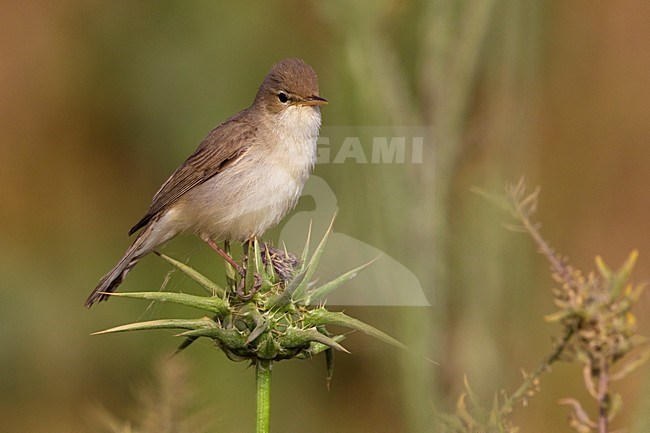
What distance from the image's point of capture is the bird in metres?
4.85

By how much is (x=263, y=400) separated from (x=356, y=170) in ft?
8.81

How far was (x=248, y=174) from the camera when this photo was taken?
4.94 metres

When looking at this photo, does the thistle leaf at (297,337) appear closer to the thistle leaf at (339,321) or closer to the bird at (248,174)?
the thistle leaf at (339,321)

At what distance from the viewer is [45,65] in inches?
301

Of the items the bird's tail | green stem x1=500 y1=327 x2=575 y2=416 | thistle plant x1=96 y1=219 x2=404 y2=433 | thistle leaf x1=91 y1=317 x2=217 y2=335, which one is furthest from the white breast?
green stem x1=500 y1=327 x2=575 y2=416

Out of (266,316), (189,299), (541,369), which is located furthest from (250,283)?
(541,369)

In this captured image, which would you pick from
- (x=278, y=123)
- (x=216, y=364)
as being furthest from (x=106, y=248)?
(x=278, y=123)

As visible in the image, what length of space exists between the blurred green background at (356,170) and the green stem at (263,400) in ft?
4.69

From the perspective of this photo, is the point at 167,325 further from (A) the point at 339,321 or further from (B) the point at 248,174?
(B) the point at 248,174

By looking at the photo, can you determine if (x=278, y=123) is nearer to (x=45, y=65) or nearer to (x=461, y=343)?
(x=461, y=343)

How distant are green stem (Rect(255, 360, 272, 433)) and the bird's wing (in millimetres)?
2105

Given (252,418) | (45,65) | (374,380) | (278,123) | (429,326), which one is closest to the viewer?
(429,326)

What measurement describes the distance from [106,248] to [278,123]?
2.57 metres

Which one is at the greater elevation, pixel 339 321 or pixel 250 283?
pixel 250 283
